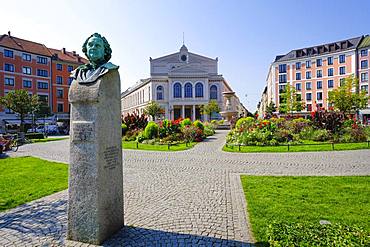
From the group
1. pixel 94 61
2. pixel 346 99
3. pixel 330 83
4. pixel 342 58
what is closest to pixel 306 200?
pixel 94 61

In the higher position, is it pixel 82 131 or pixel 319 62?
pixel 319 62

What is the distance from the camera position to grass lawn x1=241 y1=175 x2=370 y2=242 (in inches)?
180

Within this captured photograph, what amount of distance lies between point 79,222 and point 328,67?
67.9 meters

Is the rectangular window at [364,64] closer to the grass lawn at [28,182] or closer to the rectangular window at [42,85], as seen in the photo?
the grass lawn at [28,182]

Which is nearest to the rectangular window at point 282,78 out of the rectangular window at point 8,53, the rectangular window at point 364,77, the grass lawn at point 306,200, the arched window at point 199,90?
the rectangular window at point 364,77

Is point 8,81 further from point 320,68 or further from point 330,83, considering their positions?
point 330,83

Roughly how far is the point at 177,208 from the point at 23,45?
56.1 m

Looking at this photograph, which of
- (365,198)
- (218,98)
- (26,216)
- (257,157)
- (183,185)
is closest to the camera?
(26,216)

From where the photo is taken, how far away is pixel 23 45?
4862cm

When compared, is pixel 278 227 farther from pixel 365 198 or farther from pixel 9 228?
pixel 9 228

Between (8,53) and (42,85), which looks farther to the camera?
(42,85)

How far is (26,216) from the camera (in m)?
5.15

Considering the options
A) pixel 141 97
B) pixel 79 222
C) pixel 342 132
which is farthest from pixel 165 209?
pixel 141 97

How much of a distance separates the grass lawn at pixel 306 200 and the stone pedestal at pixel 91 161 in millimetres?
2542
